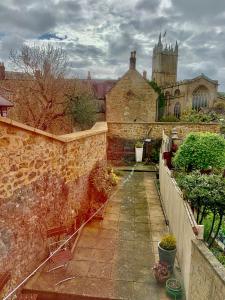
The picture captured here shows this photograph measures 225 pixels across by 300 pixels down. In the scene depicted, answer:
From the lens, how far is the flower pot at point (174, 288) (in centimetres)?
514

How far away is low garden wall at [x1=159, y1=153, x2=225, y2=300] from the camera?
150 inches

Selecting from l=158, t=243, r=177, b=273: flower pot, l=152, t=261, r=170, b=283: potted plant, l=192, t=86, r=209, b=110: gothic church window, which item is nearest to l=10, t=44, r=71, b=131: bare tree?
l=158, t=243, r=177, b=273: flower pot

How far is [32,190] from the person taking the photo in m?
5.61

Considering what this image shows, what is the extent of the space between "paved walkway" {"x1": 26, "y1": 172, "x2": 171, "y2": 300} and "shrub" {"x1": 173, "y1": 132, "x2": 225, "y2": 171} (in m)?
2.27

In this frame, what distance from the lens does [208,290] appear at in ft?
13.1

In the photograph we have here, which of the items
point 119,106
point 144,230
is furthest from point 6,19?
point 119,106

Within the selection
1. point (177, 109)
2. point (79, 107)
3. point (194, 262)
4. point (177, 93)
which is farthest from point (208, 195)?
point (177, 93)

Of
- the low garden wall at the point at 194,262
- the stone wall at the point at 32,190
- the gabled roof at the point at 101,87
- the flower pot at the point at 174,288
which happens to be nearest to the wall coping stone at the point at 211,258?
the low garden wall at the point at 194,262

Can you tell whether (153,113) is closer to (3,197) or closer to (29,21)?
(29,21)

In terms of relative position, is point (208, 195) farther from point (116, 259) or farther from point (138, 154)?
point (138, 154)

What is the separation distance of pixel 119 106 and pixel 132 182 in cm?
1930

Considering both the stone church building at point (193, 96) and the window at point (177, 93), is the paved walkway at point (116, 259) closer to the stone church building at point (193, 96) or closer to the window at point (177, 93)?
the stone church building at point (193, 96)

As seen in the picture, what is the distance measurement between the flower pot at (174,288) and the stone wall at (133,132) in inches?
434

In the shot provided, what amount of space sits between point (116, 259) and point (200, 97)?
138 feet
